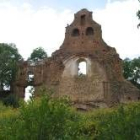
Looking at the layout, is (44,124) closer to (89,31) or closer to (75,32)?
(89,31)

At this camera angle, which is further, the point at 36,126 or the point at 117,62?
the point at 117,62

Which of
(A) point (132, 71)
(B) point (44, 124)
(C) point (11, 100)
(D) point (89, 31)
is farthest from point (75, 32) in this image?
(B) point (44, 124)

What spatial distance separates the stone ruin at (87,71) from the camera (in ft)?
132

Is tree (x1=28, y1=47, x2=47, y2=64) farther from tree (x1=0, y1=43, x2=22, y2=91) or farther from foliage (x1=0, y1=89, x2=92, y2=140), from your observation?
foliage (x1=0, y1=89, x2=92, y2=140)

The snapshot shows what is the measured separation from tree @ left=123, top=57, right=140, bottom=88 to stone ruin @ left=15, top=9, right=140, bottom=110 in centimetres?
772

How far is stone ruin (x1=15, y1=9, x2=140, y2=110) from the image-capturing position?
4028cm

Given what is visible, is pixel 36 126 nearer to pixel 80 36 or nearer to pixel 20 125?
pixel 20 125

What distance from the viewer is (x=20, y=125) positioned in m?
15.7

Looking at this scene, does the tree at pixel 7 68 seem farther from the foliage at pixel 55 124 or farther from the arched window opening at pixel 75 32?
the foliage at pixel 55 124

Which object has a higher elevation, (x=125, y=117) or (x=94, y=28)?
(x=94, y=28)

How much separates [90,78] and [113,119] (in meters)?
25.0

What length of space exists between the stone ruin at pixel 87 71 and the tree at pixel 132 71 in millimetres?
7719

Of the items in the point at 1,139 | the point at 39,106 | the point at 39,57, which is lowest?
the point at 1,139

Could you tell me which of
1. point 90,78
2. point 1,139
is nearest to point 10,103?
point 90,78
